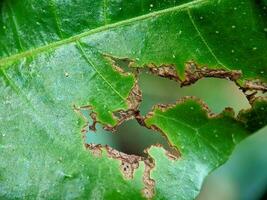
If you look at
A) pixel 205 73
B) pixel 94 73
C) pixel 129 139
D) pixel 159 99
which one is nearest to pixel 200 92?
pixel 159 99

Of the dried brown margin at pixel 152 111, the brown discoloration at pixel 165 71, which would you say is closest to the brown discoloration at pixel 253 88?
the dried brown margin at pixel 152 111

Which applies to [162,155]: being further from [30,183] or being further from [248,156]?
[248,156]

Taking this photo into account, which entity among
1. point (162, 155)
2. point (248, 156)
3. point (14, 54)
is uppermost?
point (14, 54)

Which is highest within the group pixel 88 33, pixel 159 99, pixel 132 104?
pixel 88 33

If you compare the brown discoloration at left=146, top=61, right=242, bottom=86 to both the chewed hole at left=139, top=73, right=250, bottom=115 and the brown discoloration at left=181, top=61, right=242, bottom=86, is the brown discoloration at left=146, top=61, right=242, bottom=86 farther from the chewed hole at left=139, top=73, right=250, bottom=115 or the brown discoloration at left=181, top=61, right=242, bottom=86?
the chewed hole at left=139, top=73, right=250, bottom=115

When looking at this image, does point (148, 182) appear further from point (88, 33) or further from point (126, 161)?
point (88, 33)

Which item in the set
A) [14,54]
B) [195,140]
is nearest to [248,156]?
[195,140]
